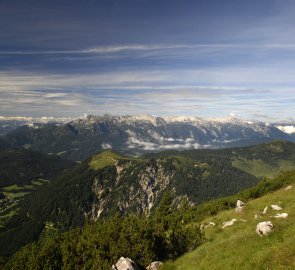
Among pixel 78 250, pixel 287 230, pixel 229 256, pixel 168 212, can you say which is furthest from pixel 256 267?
pixel 168 212

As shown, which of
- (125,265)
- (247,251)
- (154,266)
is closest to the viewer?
(247,251)

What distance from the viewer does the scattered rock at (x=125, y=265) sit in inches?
1316

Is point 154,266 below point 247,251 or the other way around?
below

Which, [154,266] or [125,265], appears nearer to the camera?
[125,265]

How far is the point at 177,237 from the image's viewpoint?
4209 centimetres

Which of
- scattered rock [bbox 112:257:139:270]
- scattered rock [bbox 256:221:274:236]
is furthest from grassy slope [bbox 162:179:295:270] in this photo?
scattered rock [bbox 112:257:139:270]

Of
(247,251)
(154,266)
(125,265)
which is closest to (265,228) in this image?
(247,251)

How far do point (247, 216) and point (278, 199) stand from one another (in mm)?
8517

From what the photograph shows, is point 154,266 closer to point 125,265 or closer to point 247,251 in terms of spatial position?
point 125,265

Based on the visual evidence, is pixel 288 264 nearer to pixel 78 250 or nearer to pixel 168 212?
pixel 78 250

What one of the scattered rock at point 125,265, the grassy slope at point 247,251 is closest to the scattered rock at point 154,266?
the grassy slope at point 247,251

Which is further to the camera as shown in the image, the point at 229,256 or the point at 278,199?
the point at 278,199

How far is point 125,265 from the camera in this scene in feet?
110

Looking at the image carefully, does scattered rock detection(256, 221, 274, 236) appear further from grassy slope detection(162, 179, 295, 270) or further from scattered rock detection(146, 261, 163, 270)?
scattered rock detection(146, 261, 163, 270)
